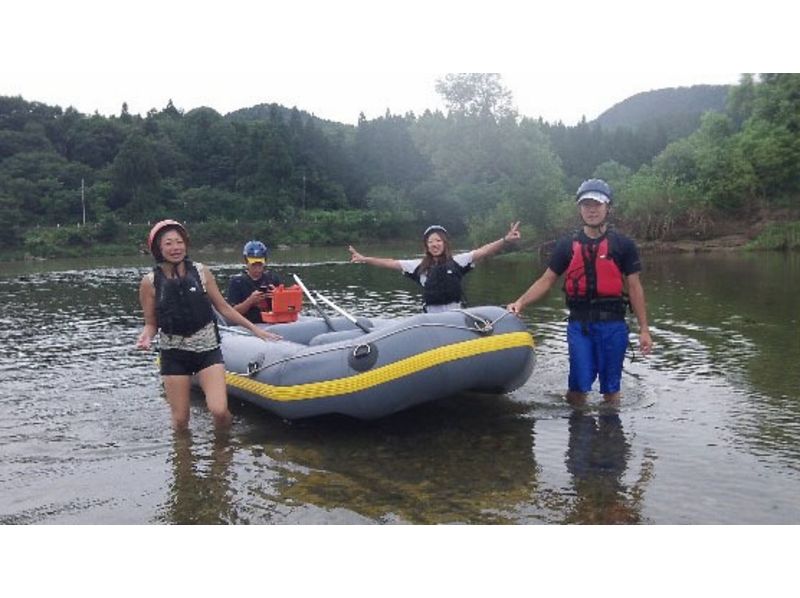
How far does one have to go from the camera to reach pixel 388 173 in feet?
252

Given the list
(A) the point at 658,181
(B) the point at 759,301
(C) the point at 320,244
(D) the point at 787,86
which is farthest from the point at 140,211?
(B) the point at 759,301

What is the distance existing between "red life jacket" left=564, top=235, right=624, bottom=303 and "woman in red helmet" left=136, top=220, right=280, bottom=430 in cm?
262

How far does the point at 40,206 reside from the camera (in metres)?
60.2

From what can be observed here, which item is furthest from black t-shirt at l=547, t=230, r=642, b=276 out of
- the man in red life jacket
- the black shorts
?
the black shorts

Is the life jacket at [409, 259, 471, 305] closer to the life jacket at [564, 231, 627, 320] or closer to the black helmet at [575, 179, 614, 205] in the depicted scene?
the life jacket at [564, 231, 627, 320]

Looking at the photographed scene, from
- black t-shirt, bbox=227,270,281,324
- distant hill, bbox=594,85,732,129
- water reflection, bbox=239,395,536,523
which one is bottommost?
water reflection, bbox=239,395,536,523

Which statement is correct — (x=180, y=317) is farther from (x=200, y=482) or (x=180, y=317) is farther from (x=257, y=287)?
(x=257, y=287)

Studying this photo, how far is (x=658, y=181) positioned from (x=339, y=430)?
3217 cm

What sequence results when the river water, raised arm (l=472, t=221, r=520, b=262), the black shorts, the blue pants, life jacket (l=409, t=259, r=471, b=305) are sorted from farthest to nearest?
1. life jacket (l=409, t=259, r=471, b=305)
2. raised arm (l=472, t=221, r=520, b=262)
3. the blue pants
4. the black shorts
5. the river water

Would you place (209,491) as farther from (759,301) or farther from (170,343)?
(759,301)

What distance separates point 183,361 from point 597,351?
121 inches

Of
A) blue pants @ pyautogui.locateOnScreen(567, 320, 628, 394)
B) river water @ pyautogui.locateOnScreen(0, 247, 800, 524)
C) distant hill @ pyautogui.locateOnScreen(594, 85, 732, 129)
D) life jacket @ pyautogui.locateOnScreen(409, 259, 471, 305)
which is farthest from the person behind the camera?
distant hill @ pyautogui.locateOnScreen(594, 85, 732, 129)

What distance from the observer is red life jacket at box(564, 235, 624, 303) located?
555 centimetres

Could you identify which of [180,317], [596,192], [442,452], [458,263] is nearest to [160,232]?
[180,317]
